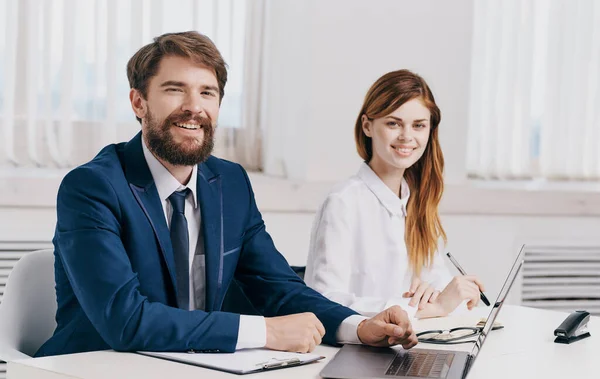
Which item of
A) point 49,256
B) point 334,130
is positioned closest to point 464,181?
point 334,130

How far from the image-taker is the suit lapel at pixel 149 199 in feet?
5.95

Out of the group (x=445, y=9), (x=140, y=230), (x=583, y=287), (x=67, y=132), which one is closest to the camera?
(x=140, y=230)

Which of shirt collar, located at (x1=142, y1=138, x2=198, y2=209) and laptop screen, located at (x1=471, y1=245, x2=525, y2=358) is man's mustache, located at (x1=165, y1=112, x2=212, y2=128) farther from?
laptop screen, located at (x1=471, y1=245, x2=525, y2=358)

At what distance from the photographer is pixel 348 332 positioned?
6.01 feet

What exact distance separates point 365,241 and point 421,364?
2.99 feet

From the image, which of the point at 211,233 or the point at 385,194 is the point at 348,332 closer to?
the point at 211,233

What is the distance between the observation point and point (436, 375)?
1.48m

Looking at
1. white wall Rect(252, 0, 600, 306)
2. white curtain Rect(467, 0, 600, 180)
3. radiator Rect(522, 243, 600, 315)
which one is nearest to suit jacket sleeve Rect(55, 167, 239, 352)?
white wall Rect(252, 0, 600, 306)

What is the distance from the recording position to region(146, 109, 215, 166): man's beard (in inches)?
75.9

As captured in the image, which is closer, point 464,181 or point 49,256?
point 49,256

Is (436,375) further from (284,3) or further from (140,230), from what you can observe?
(284,3)

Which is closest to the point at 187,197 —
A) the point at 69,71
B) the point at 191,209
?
the point at 191,209

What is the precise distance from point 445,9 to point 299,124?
0.76 m

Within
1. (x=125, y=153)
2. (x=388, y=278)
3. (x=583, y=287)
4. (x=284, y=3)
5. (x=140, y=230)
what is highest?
(x=284, y=3)
